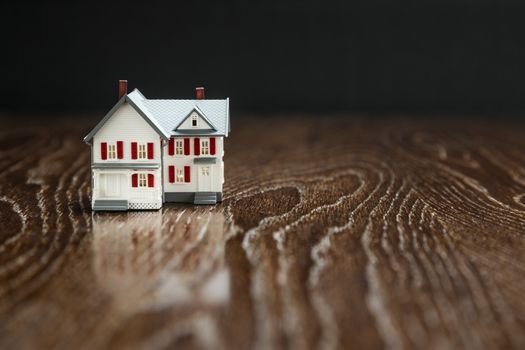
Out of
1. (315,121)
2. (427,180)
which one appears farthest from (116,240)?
(315,121)

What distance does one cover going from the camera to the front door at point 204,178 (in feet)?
11.8

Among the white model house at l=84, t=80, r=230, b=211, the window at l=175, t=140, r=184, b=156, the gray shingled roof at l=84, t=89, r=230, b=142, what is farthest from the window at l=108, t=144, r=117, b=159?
the window at l=175, t=140, r=184, b=156

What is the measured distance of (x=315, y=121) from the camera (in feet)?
28.6

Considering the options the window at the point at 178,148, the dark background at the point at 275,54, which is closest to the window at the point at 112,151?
the window at the point at 178,148

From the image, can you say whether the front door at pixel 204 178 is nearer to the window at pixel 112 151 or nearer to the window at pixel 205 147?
the window at pixel 205 147

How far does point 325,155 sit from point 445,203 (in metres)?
1.98

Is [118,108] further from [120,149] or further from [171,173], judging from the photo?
[171,173]

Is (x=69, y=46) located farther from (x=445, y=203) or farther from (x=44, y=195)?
(x=445, y=203)

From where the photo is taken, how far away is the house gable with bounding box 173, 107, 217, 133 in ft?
11.7

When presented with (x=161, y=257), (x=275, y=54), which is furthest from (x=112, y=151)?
(x=275, y=54)

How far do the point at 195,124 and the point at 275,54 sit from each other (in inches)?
254

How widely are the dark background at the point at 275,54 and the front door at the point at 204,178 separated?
19.4ft

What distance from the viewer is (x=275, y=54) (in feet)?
32.2

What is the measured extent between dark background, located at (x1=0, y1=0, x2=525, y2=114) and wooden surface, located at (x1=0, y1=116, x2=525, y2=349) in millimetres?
4961
